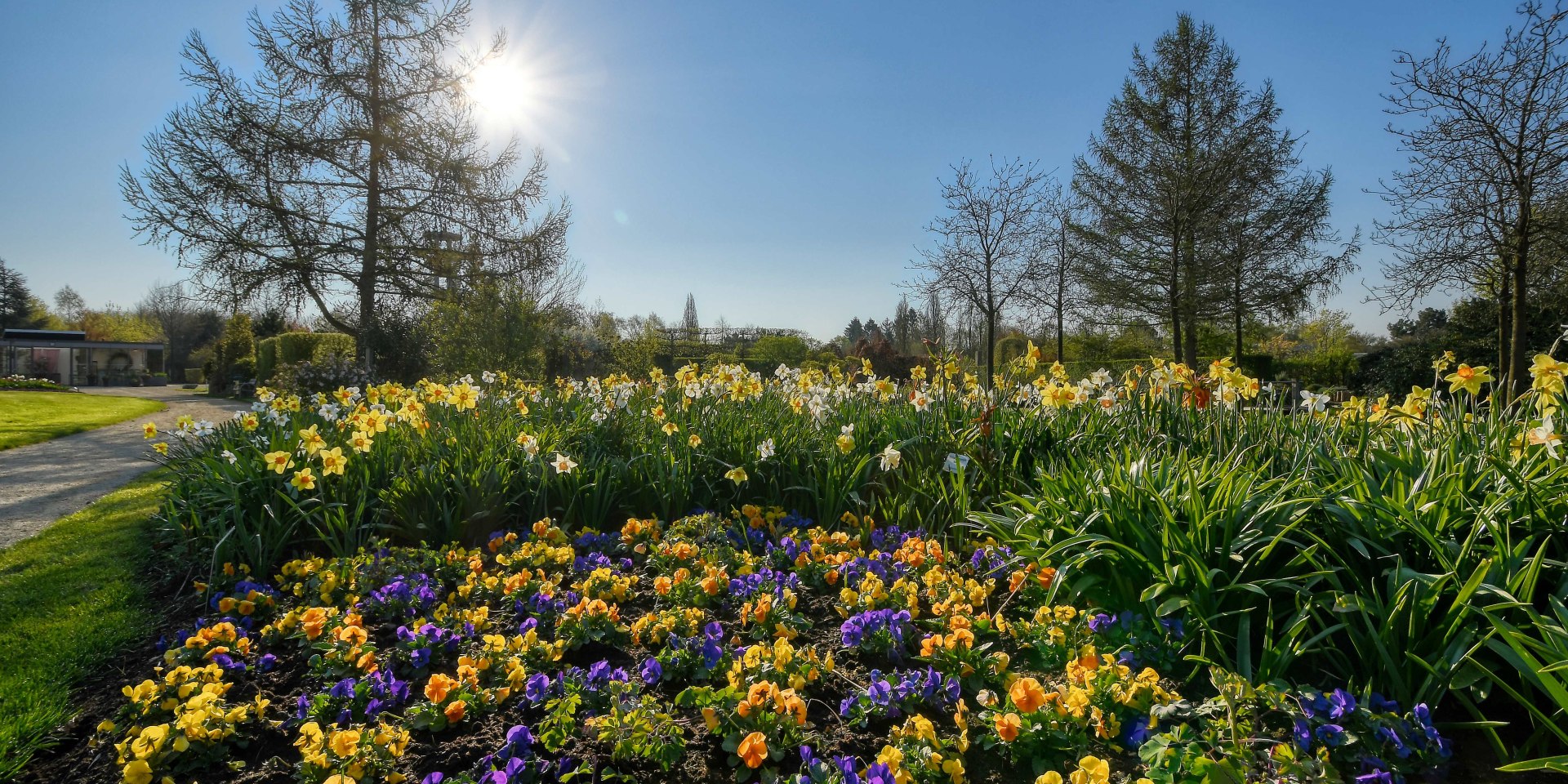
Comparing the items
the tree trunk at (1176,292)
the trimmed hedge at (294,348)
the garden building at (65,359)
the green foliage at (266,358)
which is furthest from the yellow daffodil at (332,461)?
the garden building at (65,359)

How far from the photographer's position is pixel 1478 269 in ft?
33.5

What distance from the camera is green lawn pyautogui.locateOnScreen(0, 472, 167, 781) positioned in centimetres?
198

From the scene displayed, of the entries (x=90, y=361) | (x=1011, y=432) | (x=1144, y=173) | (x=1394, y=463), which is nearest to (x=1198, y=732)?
(x=1394, y=463)

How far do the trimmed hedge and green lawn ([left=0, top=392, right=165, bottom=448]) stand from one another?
331cm

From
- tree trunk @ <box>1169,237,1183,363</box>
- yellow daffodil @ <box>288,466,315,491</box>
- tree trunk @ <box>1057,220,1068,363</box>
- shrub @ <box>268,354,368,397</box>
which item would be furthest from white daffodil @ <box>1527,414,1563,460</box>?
tree trunk @ <box>1057,220,1068,363</box>

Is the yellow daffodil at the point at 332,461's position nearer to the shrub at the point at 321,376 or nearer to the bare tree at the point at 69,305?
the shrub at the point at 321,376

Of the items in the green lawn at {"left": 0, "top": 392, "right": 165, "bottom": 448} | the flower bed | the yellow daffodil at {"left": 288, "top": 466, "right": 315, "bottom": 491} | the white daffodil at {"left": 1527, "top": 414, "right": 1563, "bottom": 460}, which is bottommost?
the flower bed

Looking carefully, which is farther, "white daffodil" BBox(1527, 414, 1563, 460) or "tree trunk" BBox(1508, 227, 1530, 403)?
"tree trunk" BBox(1508, 227, 1530, 403)

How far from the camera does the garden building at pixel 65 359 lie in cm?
3186

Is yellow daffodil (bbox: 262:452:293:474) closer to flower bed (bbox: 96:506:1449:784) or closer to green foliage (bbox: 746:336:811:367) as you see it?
flower bed (bbox: 96:506:1449:784)

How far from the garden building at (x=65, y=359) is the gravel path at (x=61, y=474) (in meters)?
32.5

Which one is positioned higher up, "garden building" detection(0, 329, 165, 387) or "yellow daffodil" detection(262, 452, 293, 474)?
"garden building" detection(0, 329, 165, 387)

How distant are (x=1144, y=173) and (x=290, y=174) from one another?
1843 cm

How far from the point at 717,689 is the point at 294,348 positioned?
22.2m
